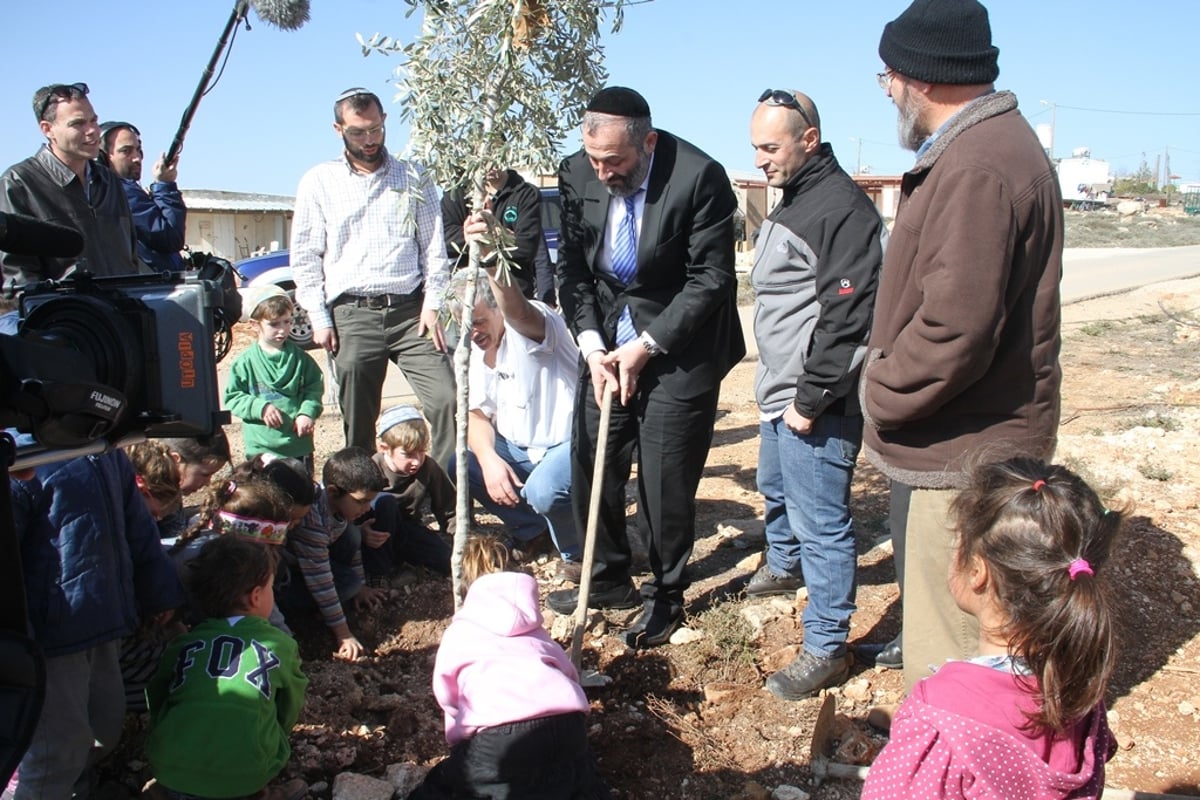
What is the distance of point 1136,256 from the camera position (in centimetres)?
2752

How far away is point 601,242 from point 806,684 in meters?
1.78

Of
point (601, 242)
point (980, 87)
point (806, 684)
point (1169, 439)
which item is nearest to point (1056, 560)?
point (980, 87)

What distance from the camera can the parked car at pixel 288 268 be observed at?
36.3 feet

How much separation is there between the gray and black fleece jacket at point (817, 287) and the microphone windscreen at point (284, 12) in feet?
9.39

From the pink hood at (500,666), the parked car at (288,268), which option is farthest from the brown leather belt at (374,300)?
the parked car at (288,268)

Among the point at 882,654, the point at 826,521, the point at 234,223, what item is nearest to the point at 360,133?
the point at 826,521

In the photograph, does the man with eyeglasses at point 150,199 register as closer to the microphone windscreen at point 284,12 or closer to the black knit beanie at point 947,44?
the microphone windscreen at point 284,12

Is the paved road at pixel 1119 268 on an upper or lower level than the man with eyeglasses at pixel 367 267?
lower

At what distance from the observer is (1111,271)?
2247 centimetres

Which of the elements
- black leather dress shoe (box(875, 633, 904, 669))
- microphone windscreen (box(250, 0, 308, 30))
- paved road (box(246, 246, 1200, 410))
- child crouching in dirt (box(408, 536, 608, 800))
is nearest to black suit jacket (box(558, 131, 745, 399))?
black leather dress shoe (box(875, 633, 904, 669))

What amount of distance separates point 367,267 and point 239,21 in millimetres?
1575

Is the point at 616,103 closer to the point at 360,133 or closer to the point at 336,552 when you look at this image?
the point at 360,133

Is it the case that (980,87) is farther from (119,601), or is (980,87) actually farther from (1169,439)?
(1169,439)

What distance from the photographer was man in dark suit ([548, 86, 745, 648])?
354 cm
